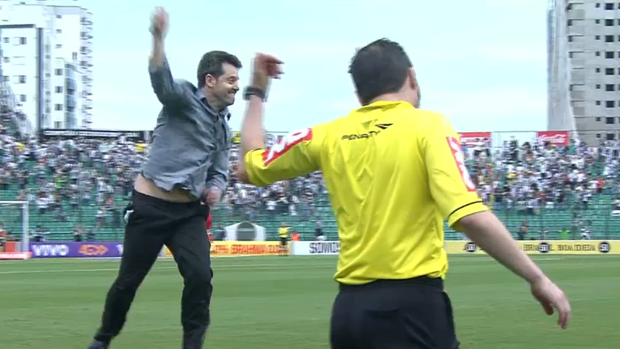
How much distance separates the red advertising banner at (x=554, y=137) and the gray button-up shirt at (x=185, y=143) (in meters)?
56.8

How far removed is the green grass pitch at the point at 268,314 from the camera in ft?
31.5

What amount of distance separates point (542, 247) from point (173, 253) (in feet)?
139

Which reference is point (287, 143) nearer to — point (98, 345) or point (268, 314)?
point (98, 345)

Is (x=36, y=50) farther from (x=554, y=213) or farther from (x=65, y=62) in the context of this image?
(x=554, y=213)

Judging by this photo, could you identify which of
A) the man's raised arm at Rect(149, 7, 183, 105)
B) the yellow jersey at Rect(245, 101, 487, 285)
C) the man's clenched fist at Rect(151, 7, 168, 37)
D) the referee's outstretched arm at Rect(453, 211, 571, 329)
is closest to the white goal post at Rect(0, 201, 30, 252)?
the man's raised arm at Rect(149, 7, 183, 105)

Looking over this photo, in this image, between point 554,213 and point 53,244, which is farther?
point 554,213

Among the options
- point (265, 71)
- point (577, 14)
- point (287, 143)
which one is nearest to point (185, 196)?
point (265, 71)

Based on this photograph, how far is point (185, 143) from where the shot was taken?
777 cm

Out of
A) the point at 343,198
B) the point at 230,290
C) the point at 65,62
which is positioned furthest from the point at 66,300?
the point at 65,62

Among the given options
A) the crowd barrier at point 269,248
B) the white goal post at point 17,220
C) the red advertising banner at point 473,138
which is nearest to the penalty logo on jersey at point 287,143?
the crowd barrier at point 269,248

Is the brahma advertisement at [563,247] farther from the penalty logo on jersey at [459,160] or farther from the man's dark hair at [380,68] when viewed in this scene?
the penalty logo on jersey at [459,160]

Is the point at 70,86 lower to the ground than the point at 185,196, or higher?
higher

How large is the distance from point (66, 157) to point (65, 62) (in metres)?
109

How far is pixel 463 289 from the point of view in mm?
17750
